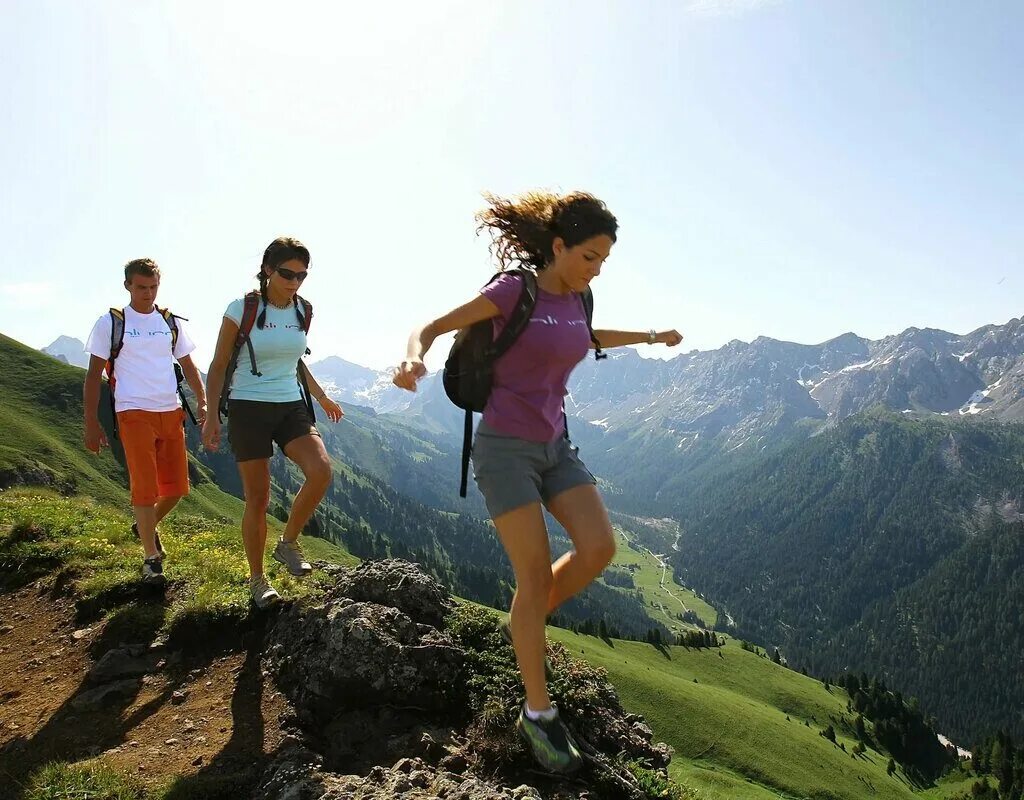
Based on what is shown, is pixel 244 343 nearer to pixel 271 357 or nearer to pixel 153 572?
pixel 271 357

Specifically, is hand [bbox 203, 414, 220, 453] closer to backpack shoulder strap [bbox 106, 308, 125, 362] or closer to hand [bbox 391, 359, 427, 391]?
backpack shoulder strap [bbox 106, 308, 125, 362]

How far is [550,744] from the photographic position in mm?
4434

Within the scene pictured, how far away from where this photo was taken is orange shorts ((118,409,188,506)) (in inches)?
326

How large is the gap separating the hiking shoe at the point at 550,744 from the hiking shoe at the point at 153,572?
5807mm

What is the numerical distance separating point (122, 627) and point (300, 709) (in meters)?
3.21

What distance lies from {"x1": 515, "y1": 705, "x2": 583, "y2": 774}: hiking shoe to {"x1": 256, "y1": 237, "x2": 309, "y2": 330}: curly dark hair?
16.7ft

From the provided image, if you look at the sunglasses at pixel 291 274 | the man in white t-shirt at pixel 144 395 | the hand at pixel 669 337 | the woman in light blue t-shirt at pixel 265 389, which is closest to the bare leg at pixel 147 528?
the man in white t-shirt at pixel 144 395

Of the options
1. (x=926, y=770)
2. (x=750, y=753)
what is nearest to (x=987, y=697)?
(x=926, y=770)

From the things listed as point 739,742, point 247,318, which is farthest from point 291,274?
point 739,742

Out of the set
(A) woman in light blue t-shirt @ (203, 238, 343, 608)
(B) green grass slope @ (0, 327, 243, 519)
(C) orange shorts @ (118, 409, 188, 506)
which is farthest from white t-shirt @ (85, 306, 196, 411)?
(B) green grass slope @ (0, 327, 243, 519)

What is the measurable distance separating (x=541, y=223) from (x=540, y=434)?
5.91ft

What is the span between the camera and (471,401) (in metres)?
4.85

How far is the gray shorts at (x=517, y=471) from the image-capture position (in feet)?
15.0

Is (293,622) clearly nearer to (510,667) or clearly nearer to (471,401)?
(510,667)
